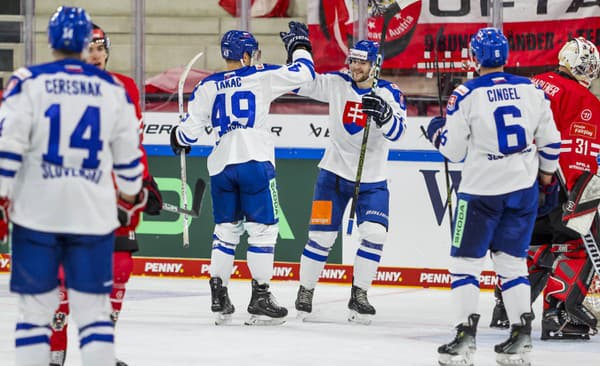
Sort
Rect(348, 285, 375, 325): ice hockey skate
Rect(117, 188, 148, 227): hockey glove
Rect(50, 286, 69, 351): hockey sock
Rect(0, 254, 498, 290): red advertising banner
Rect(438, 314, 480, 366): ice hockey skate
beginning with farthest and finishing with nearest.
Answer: Rect(0, 254, 498, 290): red advertising banner < Rect(348, 285, 375, 325): ice hockey skate < Rect(438, 314, 480, 366): ice hockey skate < Rect(50, 286, 69, 351): hockey sock < Rect(117, 188, 148, 227): hockey glove

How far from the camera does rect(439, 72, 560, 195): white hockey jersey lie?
5598mm

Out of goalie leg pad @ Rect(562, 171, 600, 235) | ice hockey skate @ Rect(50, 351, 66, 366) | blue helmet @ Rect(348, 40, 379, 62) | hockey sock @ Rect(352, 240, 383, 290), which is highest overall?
blue helmet @ Rect(348, 40, 379, 62)

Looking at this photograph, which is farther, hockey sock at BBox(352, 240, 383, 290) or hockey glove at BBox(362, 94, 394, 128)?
hockey sock at BBox(352, 240, 383, 290)

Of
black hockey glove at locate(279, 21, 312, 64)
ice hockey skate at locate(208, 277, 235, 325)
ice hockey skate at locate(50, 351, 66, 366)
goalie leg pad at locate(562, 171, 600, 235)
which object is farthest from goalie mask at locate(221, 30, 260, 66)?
ice hockey skate at locate(50, 351, 66, 366)

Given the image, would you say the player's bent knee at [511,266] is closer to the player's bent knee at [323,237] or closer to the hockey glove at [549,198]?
Result: the hockey glove at [549,198]

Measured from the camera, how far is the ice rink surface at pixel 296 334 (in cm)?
579

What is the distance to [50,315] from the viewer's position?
437 cm

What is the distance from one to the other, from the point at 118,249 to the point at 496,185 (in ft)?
5.47

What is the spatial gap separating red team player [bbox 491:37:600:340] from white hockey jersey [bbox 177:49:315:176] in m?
1.46

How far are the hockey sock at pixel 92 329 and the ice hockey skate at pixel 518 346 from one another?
2.01 m

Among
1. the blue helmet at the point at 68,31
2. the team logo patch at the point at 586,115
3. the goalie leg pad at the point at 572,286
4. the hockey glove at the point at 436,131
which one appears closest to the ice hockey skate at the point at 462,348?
the hockey glove at the point at 436,131

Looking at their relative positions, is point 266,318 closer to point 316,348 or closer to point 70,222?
point 316,348

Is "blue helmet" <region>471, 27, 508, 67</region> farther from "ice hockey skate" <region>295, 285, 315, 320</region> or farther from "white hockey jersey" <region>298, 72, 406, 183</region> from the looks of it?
"ice hockey skate" <region>295, 285, 315, 320</region>

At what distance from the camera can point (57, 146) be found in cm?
418
